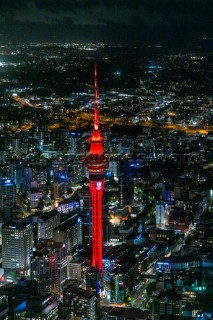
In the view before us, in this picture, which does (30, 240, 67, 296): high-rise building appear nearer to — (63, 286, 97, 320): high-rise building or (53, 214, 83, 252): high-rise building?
(63, 286, 97, 320): high-rise building

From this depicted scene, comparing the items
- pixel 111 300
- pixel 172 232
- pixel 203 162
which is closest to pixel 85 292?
pixel 111 300

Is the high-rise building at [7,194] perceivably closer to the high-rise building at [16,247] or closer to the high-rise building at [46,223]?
the high-rise building at [46,223]

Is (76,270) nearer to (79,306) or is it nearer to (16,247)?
(16,247)

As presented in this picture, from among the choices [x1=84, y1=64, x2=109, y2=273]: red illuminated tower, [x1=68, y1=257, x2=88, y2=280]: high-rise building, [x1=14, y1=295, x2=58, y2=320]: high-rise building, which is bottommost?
[x1=68, y1=257, x2=88, y2=280]: high-rise building

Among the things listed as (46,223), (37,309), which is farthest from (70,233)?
(37,309)

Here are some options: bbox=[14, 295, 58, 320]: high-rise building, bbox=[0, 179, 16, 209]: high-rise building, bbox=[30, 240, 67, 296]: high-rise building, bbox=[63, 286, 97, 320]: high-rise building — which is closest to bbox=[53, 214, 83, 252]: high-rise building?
bbox=[30, 240, 67, 296]: high-rise building

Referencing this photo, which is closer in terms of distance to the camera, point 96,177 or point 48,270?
point 48,270

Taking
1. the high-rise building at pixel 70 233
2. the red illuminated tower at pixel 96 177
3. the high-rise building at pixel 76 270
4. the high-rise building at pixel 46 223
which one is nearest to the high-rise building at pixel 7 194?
the high-rise building at pixel 46 223

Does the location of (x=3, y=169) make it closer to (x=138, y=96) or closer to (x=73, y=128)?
(x=73, y=128)
